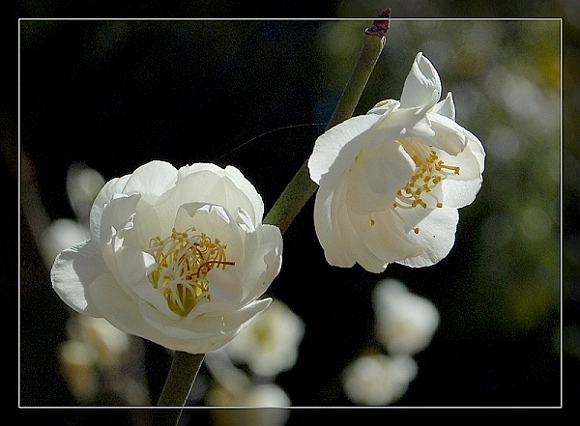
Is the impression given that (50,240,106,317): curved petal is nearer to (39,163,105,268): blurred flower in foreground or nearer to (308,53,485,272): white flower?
(308,53,485,272): white flower

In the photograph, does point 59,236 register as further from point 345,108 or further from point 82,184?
point 345,108

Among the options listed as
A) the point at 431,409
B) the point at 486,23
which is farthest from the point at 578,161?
the point at 431,409

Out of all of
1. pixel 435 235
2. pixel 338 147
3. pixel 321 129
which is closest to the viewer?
pixel 338 147

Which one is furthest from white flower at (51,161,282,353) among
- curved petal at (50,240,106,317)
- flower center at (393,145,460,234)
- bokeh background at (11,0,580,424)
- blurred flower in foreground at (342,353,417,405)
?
blurred flower in foreground at (342,353,417,405)

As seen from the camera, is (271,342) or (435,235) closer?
(435,235)

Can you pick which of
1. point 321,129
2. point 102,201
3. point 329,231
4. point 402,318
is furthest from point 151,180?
point 402,318

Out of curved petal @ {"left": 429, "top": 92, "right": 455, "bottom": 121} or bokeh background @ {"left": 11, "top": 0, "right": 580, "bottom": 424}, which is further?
bokeh background @ {"left": 11, "top": 0, "right": 580, "bottom": 424}

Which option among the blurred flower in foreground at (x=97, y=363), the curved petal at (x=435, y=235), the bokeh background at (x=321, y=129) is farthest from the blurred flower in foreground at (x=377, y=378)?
the curved petal at (x=435, y=235)
